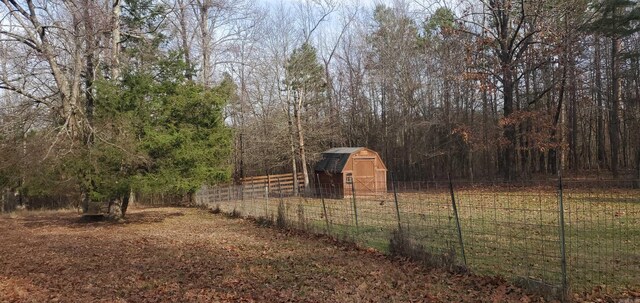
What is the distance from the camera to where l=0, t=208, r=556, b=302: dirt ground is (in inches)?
254

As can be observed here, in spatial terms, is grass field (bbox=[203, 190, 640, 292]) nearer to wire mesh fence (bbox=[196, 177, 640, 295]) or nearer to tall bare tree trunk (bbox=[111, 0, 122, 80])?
wire mesh fence (bbox=[196, 177, 640, 295])

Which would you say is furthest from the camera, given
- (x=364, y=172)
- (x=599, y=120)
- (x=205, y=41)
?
(x=599, y=120)

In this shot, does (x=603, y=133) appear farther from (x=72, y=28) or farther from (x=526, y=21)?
(x=72, y=28)

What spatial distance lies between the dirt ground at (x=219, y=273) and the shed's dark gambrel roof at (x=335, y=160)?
1408 centimetres

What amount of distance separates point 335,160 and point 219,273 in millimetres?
20428

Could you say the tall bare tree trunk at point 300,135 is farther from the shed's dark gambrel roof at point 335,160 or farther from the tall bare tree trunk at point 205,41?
the tall bare tree trunk at point 205,41

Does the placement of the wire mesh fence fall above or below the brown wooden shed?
below

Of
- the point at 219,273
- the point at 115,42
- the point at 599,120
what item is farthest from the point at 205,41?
the point at 599,120

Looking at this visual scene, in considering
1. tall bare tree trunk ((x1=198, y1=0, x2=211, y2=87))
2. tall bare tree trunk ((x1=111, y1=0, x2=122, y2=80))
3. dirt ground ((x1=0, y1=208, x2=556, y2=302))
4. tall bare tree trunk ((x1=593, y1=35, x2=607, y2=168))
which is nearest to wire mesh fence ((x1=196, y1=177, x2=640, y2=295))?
dirt ground ((x1=0, y1=208, x2=556, y2=302))

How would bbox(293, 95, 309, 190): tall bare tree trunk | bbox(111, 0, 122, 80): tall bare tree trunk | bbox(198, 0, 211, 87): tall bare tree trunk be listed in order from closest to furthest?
bbox(111, 0, 122, 80): tall bare tree trunk, bbox(198, 0, 211, 87): tall bare tree trunk, bbox(293, 95, 309, 190): tall bare tree trunk

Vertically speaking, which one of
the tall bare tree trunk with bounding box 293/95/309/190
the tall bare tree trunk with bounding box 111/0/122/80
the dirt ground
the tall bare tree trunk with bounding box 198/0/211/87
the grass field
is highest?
the tall bare tree trunk with bounding box 198/0/211/87

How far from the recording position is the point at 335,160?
2812 cm

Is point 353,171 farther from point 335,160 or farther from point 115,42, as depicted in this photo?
point 115,42

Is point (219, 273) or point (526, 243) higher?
point (526, 243)
